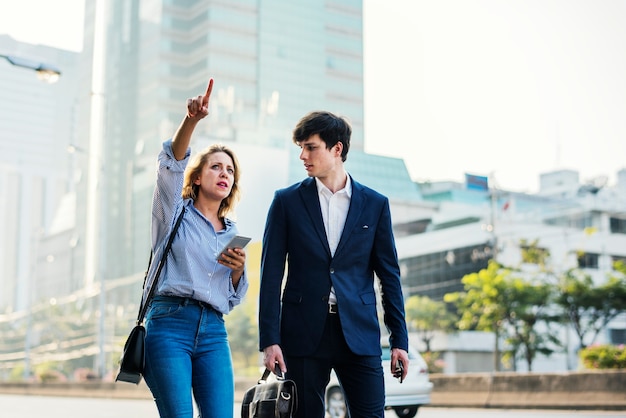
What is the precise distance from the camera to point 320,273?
4.07 meters

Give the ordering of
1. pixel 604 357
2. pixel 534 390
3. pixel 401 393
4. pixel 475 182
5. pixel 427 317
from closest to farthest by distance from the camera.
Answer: pixel 401 393 < pixel 534 390 < pixel 604 357 < pixel 427 317 < pixel 475 182

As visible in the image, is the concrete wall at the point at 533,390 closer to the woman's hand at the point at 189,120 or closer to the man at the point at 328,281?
the man at the point at 328,281

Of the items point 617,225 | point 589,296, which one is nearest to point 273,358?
point 589,296

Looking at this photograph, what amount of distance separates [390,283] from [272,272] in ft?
1.66

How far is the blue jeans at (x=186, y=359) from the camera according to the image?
13.0 feet

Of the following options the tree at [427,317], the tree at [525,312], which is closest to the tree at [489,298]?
the tree at [525,312]

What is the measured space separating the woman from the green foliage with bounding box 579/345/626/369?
602 inches

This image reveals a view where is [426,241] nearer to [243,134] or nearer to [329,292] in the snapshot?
[243,134]

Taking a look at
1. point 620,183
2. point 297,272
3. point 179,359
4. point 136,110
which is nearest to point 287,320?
point 297,272

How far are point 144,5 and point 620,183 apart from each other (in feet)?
194

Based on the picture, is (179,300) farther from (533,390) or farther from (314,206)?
(533,390)

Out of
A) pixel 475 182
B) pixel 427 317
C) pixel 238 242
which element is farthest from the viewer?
pixel 475 182

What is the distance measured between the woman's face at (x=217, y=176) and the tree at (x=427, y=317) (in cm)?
5276

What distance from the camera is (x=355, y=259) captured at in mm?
4141
